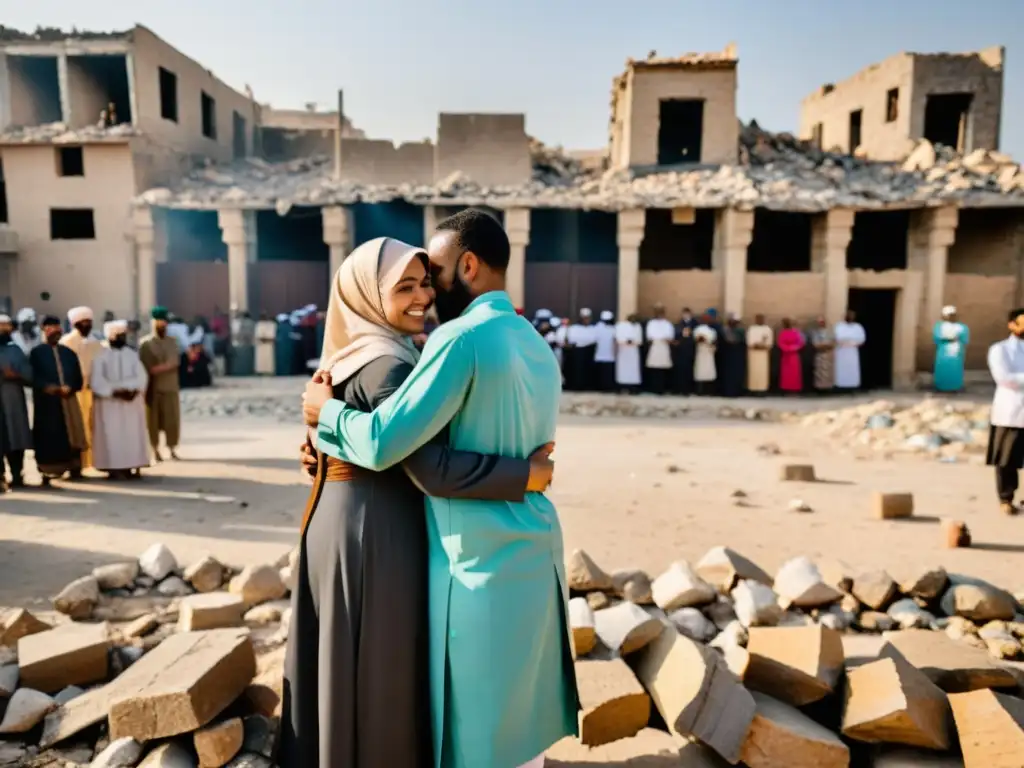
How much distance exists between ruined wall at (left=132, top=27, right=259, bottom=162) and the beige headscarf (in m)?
17.8

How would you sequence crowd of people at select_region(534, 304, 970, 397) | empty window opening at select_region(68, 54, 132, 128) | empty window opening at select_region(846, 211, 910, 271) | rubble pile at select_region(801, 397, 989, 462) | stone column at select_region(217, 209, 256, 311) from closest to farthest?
rubble pile at select_region(801, 397, 989, 462) < crowd of people at select_region(534, 304, 970, 397) < stone column at select_region(217, 209, 256, 311) < empty window opening at select_region(68, 54, 132, 128) < empty window opening at select_region(846, 211, 910, 271)

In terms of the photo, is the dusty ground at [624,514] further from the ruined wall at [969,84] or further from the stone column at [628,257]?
the ruined wall at [969,84]

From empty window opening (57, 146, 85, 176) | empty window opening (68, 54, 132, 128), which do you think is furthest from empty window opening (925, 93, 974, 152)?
empty window opening (57, 146, 85, 176)

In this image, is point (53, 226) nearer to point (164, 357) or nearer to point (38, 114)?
point (38, 114)

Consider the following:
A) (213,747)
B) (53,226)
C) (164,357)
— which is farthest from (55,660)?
(53,226)

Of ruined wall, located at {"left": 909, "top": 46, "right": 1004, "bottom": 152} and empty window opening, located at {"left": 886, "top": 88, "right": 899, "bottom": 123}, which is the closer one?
ruined wall, located at {"left": 909, "top": 46, "right": 1004, "bottom": 152}

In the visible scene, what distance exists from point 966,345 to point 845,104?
10.5m

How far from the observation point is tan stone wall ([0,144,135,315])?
16.7m

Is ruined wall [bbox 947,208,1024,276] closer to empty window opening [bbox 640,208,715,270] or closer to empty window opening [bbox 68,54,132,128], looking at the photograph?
empty window opening [bbox 640,208,715,270]

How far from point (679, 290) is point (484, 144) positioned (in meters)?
5.57

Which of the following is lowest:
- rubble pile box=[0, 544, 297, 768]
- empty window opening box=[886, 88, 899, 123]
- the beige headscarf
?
rubble pile box=[0, 544, 297, 768]

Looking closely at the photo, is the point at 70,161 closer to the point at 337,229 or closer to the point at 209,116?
the point at 209,116

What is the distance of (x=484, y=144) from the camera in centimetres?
1698

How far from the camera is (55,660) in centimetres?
297
